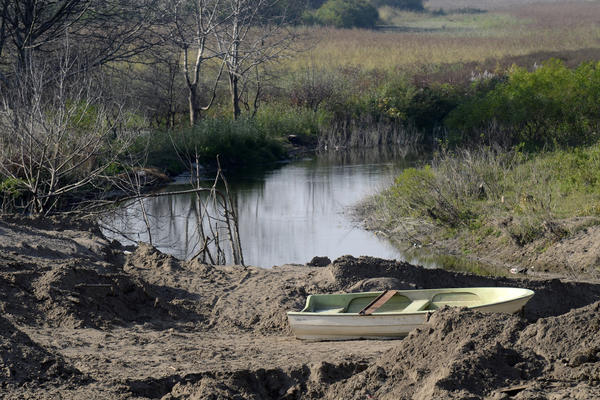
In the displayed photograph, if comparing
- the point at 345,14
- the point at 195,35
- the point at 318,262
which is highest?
the point at 345,14

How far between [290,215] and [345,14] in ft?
183

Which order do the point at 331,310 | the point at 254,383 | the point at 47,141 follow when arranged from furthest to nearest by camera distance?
the point at 47,141
the point at 331,310
the point at 254,383

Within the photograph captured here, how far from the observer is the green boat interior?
995 centimetres

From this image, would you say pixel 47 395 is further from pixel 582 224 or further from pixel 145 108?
pixel 145 108

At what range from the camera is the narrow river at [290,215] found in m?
17.0

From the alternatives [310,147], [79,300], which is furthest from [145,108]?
[79,300]

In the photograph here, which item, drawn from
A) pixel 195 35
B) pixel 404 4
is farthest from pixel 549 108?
pixel 404 4

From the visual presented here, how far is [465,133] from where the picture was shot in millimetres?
29281

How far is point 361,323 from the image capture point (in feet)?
30.1

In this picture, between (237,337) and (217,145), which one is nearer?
(237,337)

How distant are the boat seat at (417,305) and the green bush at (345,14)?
6370cm

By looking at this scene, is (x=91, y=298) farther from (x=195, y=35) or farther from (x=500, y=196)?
(x=195, y=35)

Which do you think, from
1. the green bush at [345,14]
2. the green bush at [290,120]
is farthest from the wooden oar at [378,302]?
the green bush at [345,14]

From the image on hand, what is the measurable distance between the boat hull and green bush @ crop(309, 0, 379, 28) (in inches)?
2534
